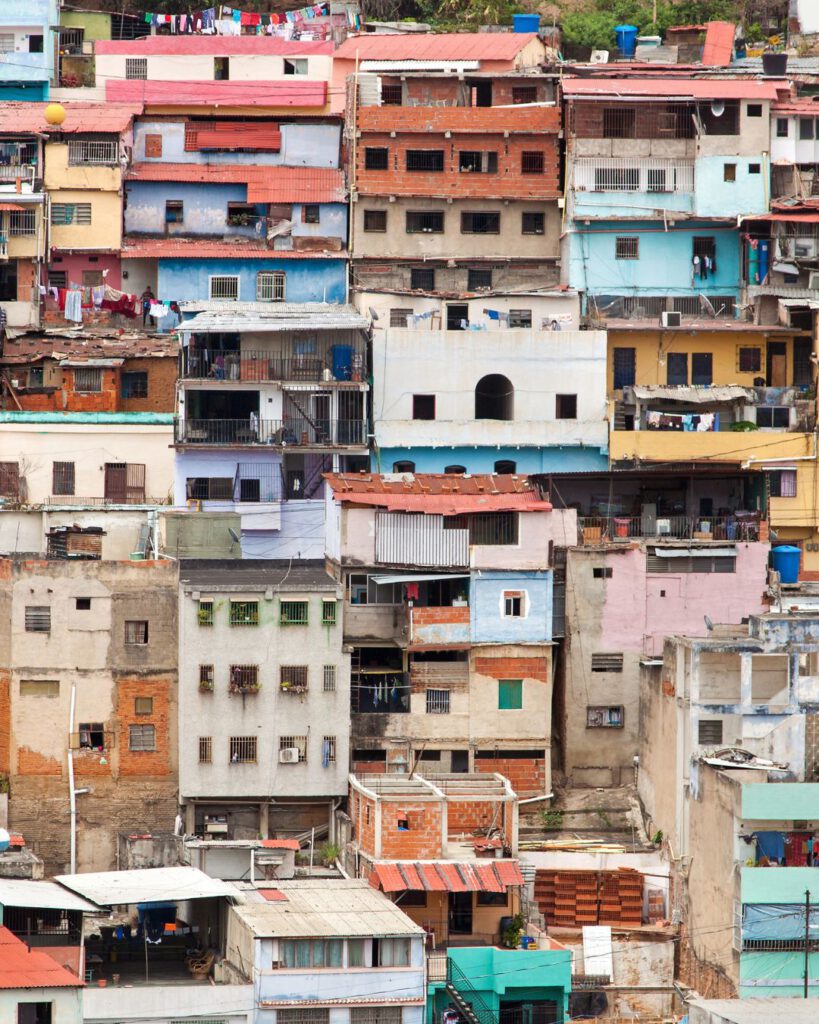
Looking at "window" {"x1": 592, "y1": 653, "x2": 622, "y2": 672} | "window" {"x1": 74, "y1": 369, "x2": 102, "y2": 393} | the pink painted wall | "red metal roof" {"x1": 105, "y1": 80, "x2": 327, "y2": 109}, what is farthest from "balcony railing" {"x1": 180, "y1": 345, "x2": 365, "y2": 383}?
"red metal roof" {"x1": 105, "y1": 80, "x2": 327, "y2": 109}

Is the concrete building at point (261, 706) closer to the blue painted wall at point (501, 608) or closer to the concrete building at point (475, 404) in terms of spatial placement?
the blue painted wall at point (501, 608)

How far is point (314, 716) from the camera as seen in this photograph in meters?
64.6

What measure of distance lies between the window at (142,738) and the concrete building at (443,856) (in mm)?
5461

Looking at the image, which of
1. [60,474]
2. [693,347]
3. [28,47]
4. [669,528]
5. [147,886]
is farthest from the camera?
[28,47]

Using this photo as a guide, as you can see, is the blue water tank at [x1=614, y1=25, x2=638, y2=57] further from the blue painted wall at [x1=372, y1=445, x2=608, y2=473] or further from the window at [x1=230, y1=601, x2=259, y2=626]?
the window at [x1=230, y1=601, x2=259, y2=626]

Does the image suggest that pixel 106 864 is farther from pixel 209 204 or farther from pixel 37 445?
pixel 209 204

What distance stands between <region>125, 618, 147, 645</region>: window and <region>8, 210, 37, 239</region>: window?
774 inches

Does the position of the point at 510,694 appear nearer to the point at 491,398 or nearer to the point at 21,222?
the point at 491,398

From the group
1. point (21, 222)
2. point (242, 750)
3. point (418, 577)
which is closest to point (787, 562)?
point (418, 577)

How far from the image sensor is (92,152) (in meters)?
82.8

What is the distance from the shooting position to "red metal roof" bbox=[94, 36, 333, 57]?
8825cm

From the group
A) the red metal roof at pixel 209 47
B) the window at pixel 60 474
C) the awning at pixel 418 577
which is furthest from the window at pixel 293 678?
the red metal roof at pixel 209 47

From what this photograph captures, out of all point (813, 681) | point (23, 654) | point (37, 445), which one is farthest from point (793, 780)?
point (37, 445)

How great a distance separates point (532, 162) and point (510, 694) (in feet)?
71.4
